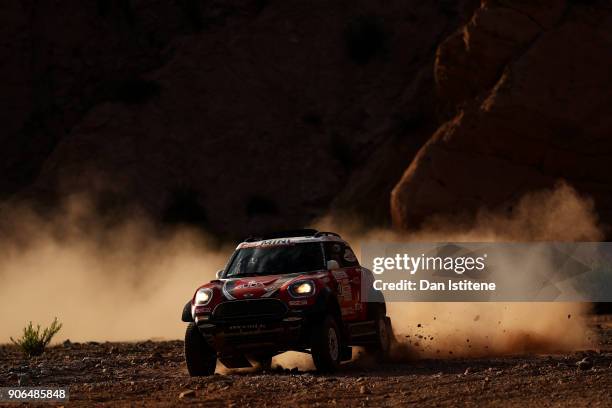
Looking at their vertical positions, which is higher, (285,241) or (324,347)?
(285,241)

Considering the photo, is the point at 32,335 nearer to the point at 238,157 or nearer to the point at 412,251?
the point at 412,251

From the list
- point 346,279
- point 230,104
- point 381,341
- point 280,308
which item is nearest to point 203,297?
point 280,308

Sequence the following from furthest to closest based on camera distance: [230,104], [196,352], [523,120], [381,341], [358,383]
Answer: [230,104], [523,120], [381,341], [196,352], [358,383]

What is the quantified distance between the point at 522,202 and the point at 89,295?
1566 centimetres

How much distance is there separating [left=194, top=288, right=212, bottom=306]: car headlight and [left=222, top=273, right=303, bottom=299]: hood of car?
0.21 meters

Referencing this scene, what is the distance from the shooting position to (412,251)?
27.9 m

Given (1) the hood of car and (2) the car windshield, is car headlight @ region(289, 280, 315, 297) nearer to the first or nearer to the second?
(1) the hood of car

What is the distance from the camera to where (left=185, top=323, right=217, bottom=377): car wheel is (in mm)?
14297

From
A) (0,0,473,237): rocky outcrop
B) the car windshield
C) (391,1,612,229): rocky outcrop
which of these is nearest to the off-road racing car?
the car windshield

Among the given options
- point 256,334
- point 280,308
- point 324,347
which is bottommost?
point 324,347

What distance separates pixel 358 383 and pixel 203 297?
288cm

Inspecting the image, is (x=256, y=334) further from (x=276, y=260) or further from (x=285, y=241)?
(x=285, y=241)

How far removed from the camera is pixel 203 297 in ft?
47.1

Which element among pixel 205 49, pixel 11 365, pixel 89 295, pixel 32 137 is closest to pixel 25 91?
pixel 32 137
